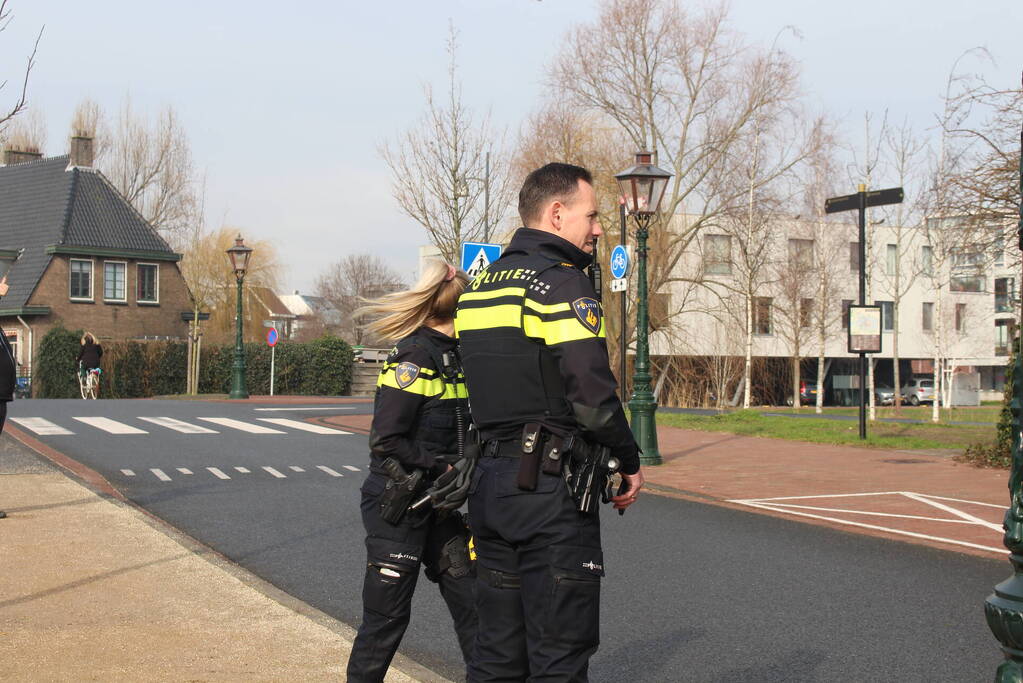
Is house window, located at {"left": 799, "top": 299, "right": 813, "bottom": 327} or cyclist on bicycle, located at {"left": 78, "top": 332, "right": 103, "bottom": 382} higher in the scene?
house window, located at {"left": 799, "top": 299, "right": 813, "bottom": 327}

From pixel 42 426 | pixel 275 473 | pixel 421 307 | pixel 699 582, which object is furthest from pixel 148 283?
pixel 421 307

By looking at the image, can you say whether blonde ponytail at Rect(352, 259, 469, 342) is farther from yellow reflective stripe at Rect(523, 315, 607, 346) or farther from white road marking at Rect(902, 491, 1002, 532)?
white road marking at Rect(902, 491, 1002, 532)

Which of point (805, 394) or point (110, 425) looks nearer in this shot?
point (110, 425)

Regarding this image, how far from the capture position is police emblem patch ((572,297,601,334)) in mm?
3311

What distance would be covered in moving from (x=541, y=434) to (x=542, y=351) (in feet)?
0.82

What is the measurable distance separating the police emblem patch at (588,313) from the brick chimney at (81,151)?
4706 centimetres

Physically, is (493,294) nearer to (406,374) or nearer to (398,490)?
(406,374)

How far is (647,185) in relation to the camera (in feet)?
50.4

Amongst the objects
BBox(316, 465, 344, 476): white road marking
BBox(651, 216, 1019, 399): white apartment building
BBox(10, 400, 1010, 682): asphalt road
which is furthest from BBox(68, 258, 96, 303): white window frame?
BBox(316, 465, 344, 476): white road marking

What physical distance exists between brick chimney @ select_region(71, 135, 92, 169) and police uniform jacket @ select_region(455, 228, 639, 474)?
46781mm

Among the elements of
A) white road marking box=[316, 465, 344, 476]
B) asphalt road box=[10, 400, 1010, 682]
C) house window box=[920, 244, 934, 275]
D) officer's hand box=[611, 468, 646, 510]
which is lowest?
asphalt road box=[10, 400, 1010, 682]

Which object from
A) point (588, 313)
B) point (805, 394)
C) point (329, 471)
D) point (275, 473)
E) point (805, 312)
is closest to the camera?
point (588, 313)

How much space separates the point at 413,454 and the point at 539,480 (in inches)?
38.5

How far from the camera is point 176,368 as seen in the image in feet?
124
